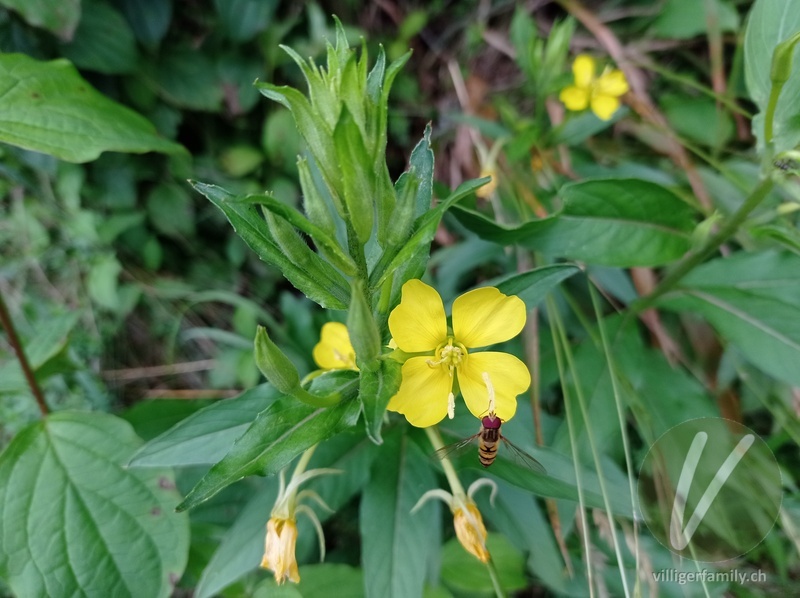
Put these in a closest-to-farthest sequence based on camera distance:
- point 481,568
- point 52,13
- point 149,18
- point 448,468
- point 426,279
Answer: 1. point 448,468
2. point 426,279
3. point 481,568
4. point 52,13
5. point 149,18

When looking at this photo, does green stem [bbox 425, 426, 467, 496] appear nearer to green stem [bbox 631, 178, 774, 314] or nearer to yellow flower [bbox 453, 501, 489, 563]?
yellow flower [bbox 453, 501, 489, 563]

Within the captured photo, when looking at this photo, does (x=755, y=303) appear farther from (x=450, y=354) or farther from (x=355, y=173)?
(x=355, y=173)

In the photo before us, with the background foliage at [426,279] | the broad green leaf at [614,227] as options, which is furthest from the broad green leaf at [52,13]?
the broad green leaf at [614,227]

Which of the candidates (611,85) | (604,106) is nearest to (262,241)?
(604,106)

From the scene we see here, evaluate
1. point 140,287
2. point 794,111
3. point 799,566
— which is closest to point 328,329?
point 794,111

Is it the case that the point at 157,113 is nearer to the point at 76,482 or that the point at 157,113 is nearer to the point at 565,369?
the point at 76,482

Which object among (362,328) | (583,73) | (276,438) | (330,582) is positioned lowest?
(330,582)
